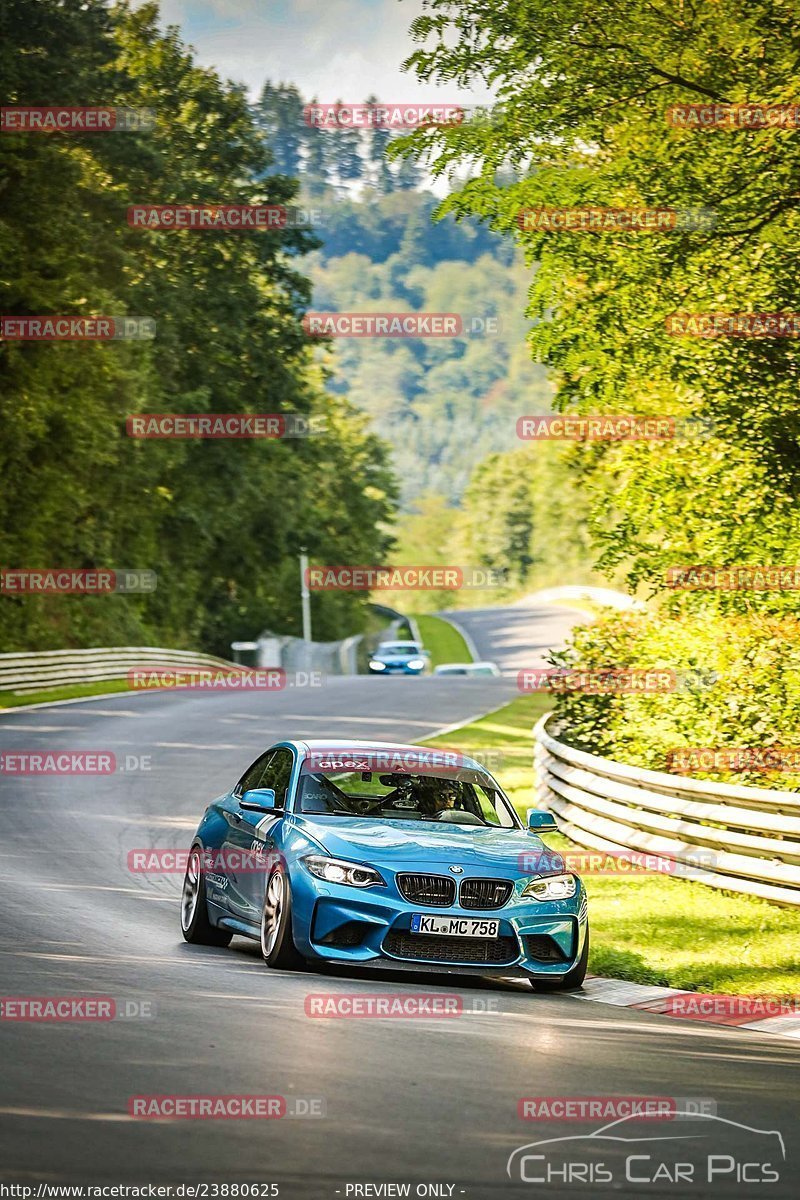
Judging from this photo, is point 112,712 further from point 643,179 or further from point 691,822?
point 691,822

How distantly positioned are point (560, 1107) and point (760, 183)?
12.4 m

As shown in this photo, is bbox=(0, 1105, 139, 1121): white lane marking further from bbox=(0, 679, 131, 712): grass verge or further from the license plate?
bbox=(0, 679, 131, 712): grass verge

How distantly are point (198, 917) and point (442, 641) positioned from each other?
100 metres

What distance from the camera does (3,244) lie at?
135 feet

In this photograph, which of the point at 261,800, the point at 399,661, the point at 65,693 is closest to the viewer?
the point at 261,800

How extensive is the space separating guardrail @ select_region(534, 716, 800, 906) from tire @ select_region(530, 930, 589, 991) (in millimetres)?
2416

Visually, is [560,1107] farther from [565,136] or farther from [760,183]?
[565,136]

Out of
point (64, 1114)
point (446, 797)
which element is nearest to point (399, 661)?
point (446, 797)

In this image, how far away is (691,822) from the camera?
15.4 metres

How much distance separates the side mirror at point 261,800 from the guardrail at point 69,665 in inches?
1159

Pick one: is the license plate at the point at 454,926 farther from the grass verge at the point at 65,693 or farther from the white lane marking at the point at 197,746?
the grass verge at the point at 65,693

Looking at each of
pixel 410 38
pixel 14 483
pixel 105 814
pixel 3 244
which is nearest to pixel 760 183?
pixel 410 38

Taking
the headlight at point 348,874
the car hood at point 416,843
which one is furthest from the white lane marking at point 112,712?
the headlight at point 348,874

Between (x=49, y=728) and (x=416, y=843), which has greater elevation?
(x=416, y=843)
